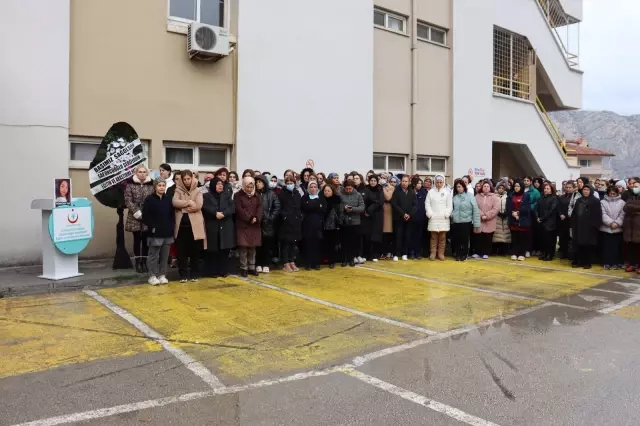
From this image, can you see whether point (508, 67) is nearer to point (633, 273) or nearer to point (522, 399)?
point (633, 273)

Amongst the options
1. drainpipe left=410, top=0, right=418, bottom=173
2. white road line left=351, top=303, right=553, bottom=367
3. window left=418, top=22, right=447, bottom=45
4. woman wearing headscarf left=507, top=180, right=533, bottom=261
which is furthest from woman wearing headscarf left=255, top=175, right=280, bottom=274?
window left=418, top=22, right=447, bottom=45

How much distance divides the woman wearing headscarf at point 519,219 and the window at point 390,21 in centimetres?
668

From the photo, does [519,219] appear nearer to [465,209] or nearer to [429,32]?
[465,209]

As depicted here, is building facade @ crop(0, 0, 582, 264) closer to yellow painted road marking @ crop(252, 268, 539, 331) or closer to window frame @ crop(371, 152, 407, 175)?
window frame @ crop(371, 152, 407, 175)

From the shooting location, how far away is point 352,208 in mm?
10195

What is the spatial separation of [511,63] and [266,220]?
14757 millimetres

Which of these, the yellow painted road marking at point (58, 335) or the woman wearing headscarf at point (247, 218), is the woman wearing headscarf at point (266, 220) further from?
the yellow painted road marking at point (58, 335)

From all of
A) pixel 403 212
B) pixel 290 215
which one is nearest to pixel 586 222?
pixel 403 212

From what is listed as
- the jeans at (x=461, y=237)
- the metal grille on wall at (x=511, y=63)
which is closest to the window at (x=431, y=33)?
the metal grille on wall at (x=511, y=63)

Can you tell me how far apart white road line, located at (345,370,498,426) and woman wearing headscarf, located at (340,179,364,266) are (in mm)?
5683

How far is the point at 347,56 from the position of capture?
14.2 meters

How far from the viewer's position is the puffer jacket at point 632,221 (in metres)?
10.1

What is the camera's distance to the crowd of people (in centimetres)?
872

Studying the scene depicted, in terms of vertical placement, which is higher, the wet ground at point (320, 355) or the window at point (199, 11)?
the window at point (199, 11)
